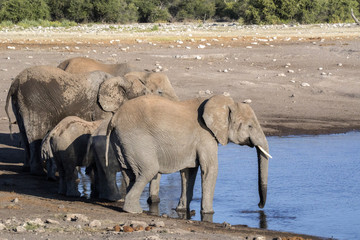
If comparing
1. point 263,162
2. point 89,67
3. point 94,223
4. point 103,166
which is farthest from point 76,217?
point 89,67

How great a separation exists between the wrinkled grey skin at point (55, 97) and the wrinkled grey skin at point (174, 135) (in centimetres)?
209

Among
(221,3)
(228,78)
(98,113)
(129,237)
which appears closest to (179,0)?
(221,3)

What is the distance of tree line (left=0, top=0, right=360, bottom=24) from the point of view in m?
39.6

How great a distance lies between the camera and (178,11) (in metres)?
54.5

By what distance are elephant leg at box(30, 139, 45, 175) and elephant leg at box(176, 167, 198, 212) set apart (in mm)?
2451

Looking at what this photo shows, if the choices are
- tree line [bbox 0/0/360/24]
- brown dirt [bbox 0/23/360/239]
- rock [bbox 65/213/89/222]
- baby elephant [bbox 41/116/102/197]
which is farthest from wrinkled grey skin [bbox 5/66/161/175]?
tree line [bbox 0/0/360/24]

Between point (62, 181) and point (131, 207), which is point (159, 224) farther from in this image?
point (62, 181)

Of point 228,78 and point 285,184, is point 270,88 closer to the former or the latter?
point 228,78

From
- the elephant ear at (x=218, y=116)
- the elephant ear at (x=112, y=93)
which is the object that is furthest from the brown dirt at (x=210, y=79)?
the elephant ear at (x=112, y=93)

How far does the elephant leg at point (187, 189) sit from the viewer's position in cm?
890

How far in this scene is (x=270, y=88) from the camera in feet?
60.0

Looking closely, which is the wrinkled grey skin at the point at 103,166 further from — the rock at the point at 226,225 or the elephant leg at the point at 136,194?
the rock at the point at 226,225

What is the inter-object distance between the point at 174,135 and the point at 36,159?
9.71 feet

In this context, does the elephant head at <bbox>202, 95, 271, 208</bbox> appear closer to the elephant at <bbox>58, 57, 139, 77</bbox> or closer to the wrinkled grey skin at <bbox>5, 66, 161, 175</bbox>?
the wrinkled grey skin at <bbox>5, 66, 161, 175</bbox>
